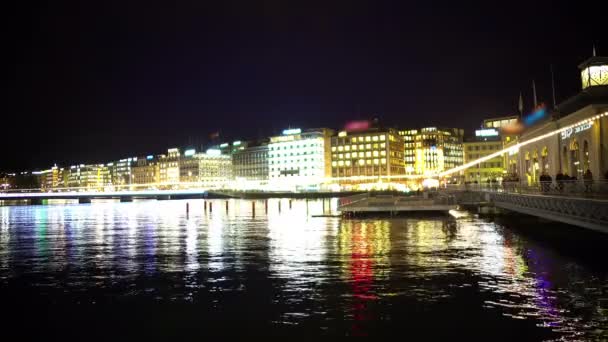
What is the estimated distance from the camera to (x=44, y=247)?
39.5 m

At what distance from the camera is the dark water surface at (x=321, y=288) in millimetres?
15078

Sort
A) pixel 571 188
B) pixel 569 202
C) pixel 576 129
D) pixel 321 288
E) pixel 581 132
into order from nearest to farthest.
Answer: pixel 321 288, pixel 569 202, pixel 571 188, pixel 581 132, pixel 576 129

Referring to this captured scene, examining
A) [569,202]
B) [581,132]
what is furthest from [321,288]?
[581,132]

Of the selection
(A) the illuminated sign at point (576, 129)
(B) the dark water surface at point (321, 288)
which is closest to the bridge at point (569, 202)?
(B) the dark water surface at point (321, 288)

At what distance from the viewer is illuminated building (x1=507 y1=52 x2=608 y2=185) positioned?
172 feet

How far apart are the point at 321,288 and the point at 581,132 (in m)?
46.4

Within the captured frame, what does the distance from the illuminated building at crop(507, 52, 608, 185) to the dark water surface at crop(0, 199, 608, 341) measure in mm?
18358

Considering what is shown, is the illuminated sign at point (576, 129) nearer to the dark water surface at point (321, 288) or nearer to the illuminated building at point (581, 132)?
the illuminated building at point (581, 132)

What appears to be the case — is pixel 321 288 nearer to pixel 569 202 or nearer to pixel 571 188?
pixel 569 202

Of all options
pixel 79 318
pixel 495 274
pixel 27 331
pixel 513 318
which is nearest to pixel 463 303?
pixel 513 318

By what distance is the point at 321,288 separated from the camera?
20266mm

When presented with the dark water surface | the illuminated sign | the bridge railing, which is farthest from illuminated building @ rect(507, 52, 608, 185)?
the dark water surface

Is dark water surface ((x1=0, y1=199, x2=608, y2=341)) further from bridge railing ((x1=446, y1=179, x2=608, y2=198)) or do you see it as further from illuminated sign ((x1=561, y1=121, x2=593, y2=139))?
illuminated sign ((x1=561, y1=121, x2=593, y2=139))

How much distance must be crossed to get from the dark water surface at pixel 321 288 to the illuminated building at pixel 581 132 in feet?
60.2
